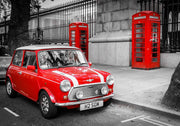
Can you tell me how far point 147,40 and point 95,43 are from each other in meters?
4.57

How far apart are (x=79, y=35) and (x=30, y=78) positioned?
9.54 m

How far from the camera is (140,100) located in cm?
562

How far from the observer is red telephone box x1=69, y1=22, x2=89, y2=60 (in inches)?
571

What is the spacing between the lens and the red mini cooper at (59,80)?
14.8ft

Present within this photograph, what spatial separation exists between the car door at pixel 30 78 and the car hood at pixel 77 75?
48 cm

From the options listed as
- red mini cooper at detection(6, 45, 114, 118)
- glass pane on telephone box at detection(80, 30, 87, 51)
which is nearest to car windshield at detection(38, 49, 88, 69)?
red mini cooper at detection(6, 45, 114, 118)

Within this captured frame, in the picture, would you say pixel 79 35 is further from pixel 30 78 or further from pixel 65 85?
pixel 65 85

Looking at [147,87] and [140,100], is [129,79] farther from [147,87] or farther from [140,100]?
[140,100]

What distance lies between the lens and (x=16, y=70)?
6.16 metres

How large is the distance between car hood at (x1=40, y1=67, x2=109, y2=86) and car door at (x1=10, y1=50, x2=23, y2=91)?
143cm

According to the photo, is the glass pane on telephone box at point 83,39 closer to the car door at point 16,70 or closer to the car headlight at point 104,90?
the car door at point 16,70

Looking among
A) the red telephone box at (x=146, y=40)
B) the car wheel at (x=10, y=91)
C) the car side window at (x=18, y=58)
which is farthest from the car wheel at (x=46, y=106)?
the red telephone box at (x=146, y=40)

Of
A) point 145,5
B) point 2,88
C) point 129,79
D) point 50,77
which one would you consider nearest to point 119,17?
point 145,5

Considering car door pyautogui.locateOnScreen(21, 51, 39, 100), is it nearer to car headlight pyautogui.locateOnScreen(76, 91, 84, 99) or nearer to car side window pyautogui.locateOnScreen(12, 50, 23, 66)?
car side window pyautogui.locateOnScreen(12, 50, 23, 66)
